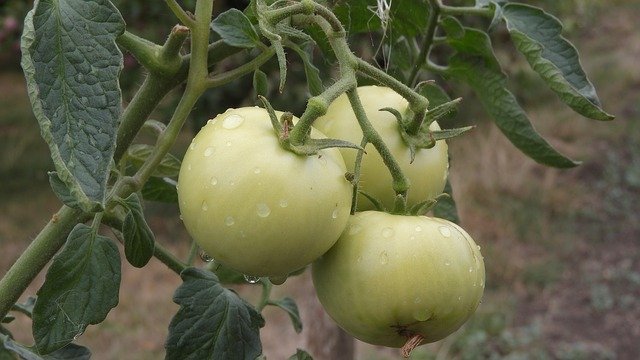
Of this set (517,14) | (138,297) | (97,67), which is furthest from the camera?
(138,297)

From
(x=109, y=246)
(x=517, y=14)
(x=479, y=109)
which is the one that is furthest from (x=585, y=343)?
(x=109, y=246)

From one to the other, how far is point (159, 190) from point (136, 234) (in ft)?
0.80

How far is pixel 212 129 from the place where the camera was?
0.60 m

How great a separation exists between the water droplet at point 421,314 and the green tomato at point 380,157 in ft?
0.33

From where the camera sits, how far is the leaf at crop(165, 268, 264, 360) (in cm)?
70

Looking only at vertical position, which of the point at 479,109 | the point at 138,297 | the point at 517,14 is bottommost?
the point at 479,109

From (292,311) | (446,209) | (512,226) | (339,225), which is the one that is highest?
(339,225)

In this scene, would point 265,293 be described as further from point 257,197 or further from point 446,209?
point 257,197

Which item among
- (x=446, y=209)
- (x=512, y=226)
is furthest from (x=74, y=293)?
(x=512, y=226)

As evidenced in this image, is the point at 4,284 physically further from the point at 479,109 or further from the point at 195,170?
the point at 479,109

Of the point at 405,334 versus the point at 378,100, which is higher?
the point at 378,100

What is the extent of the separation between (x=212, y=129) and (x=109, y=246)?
0.16 metres

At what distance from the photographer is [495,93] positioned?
0.88m

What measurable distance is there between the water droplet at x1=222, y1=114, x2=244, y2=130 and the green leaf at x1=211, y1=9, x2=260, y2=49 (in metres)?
0.08
